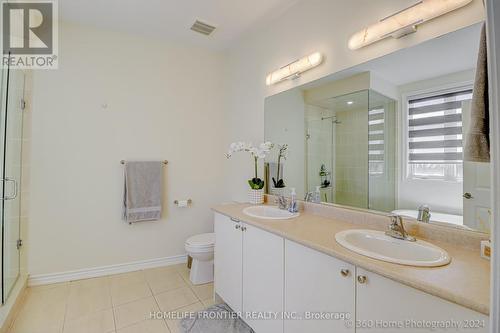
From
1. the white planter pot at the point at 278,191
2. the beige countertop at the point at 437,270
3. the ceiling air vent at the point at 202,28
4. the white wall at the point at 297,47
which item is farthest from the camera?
the ceiling air vent at the point at 202,28

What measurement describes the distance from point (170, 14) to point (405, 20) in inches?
77.4

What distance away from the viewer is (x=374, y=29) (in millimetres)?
1422

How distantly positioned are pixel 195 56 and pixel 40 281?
287 cm

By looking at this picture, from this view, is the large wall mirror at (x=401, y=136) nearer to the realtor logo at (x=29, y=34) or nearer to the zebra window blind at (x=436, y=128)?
the zebra window blind at (x=436, y=128)

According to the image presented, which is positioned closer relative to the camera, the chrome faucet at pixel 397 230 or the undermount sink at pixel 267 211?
the chrome faucet at pixel 397 230

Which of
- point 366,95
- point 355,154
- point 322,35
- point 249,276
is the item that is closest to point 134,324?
point 249,276

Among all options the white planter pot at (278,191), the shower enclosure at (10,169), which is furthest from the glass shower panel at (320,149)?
the shower enclosure at (10,169)

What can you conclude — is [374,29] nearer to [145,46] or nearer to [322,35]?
[322,35]

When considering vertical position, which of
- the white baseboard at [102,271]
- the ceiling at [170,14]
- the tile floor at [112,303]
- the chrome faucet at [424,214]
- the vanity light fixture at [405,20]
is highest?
the ceiling at [170,14]

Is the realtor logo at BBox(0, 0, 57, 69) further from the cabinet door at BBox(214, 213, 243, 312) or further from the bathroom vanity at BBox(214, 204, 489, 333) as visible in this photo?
the bathroom vanity at BBox(214, 204, 489, 333)

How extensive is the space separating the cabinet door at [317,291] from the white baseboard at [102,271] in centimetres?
189

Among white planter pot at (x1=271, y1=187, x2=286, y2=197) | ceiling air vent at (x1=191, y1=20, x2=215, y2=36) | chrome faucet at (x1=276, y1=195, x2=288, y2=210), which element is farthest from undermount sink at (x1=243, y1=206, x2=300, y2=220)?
ceiling air vent at (x1=191, y1=20, x2=215, y2=36)

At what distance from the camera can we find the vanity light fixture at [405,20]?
117 cm

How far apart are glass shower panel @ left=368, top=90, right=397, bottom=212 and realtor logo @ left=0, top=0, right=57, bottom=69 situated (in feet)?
8.93
